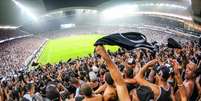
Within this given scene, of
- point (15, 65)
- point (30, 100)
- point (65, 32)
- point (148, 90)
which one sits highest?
point (148, 90)

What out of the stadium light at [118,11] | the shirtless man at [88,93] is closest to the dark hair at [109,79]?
the shirtless man at [88,93]

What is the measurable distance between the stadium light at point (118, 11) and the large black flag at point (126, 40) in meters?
80.8

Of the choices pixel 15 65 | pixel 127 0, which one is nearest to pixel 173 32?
pixel 15 65

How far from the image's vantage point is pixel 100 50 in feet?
20.8

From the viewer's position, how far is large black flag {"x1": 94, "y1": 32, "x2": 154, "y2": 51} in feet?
21.7

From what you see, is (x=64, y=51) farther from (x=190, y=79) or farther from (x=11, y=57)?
(x=190, y=79)

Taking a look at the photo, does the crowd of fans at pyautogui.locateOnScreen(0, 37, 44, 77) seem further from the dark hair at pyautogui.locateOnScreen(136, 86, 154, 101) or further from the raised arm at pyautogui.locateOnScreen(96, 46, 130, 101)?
the dark hair at pyautogui.locateOnScreen(136, 86, 154, 101)

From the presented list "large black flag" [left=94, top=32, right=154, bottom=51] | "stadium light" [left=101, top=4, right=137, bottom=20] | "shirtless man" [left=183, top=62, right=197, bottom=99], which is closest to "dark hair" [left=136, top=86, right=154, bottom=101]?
"large black flag" [left=94, top=32, right=154, bottom=51]

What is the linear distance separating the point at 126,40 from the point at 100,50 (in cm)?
83

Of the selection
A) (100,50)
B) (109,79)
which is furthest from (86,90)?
(100,50)

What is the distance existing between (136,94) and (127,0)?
84.9 meters

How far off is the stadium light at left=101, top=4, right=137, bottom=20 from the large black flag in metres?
80.8

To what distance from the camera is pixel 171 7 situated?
72.2m

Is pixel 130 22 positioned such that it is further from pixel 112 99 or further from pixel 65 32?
pixel 112 99
